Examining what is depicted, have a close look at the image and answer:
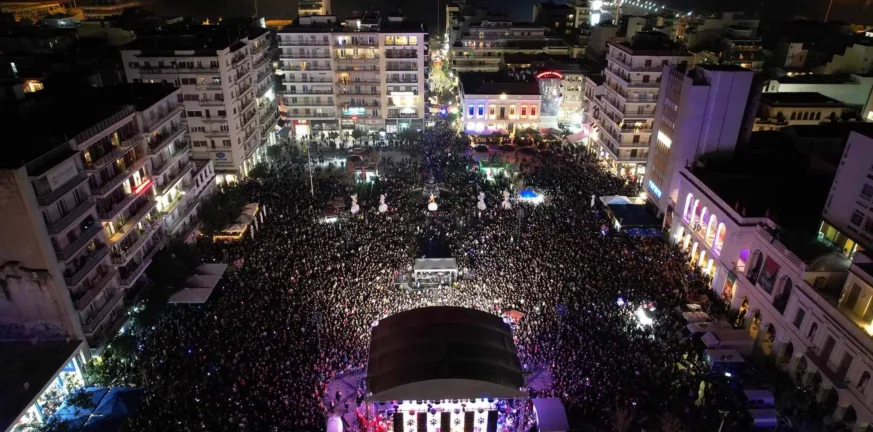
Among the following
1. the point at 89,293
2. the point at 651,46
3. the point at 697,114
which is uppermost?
the point at 651,46

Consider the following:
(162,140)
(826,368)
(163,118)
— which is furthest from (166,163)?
(826,368)

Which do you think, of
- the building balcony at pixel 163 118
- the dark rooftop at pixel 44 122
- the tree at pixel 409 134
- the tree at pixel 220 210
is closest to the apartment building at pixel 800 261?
the tree at pixel 409 134

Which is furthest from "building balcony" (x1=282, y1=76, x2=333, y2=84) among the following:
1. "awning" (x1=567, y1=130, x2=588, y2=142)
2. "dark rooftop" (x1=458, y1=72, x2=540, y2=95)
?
"awning" (x1=567, y1=130, x2=588, y2=142)

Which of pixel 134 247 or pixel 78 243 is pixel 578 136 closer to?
pixel 134 247

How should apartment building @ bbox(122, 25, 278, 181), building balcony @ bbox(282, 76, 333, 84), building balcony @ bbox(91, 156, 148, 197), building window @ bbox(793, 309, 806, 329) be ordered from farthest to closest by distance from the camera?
building balcony @ bbox(282, 76, 333, 84) < apartment building @ bbox(122, 25, 278, 181) < building balcony @ bbox(91, 156, 148, 197) < building window @ bbox(793, 309, 806, 329)

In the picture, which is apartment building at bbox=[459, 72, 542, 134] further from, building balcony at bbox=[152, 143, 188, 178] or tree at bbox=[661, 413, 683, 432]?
tree at bbox=[661, 413, 683, 432]

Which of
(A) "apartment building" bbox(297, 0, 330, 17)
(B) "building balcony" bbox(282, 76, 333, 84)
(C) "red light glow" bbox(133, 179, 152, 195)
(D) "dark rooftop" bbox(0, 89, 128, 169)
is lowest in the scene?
(C) "red light glow" bbox(133, 179, 152, 195)
